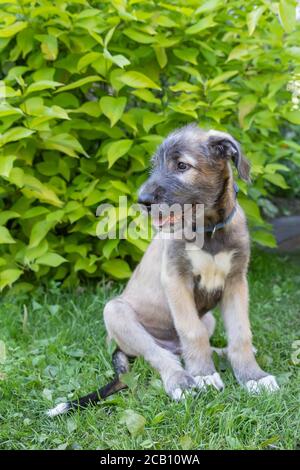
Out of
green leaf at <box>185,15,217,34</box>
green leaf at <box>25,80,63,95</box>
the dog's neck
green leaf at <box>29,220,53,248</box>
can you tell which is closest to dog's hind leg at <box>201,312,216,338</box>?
the dog's neck

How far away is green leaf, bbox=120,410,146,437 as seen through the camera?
3635mm

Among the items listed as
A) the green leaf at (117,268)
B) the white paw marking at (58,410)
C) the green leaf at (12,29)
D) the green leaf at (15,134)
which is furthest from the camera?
the green leaf at (117,268)

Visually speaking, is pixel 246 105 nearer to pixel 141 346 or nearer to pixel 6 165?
pixel 6 165

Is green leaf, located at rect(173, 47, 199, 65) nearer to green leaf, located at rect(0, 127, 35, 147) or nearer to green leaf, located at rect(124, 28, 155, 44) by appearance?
green leaf, located at rect(124, 28, 155, 44)

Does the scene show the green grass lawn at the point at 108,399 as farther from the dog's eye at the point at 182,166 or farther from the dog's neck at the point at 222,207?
the dog's eye at the point at 182,166

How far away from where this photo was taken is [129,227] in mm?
5773

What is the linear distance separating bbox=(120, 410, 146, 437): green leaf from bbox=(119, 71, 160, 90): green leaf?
2.53m

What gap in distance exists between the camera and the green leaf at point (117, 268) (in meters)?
6.05

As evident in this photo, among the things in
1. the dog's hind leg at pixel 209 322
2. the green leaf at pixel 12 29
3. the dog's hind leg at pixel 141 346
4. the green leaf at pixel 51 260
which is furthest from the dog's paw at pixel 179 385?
the green leaf at pixel 12 29

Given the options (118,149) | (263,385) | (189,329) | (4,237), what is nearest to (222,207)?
(189,329)

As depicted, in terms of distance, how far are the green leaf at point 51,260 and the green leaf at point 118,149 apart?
868 millimetres

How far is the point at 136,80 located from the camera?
5.23 m
